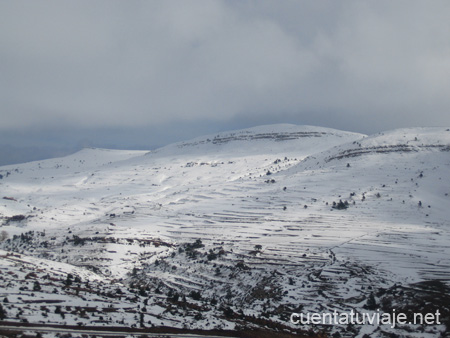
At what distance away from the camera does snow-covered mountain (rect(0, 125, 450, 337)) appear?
3003cm

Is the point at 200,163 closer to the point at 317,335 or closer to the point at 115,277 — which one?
the point at 115,277

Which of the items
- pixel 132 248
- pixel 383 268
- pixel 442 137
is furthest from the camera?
pixel 442 137

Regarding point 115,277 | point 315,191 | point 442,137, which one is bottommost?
point 115,277

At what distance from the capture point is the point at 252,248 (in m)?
51.2

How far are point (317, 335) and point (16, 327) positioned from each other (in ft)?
67.8

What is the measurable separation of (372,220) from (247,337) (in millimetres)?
42161

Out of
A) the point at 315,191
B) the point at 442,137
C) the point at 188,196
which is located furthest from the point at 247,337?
the point at 442,137

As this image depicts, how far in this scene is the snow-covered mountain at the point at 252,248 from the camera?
30031 mm

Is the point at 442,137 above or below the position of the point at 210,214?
above

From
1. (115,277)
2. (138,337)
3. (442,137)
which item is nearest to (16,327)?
(138,337)

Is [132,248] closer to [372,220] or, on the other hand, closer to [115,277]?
[115,277]

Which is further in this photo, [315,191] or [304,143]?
[304,143]

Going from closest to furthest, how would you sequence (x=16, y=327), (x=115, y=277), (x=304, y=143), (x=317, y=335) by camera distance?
(x=16, y=327) < (x=317, y=335) < (x=115, y=277) < (x=304, y=143)

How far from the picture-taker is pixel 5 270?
36.4m
